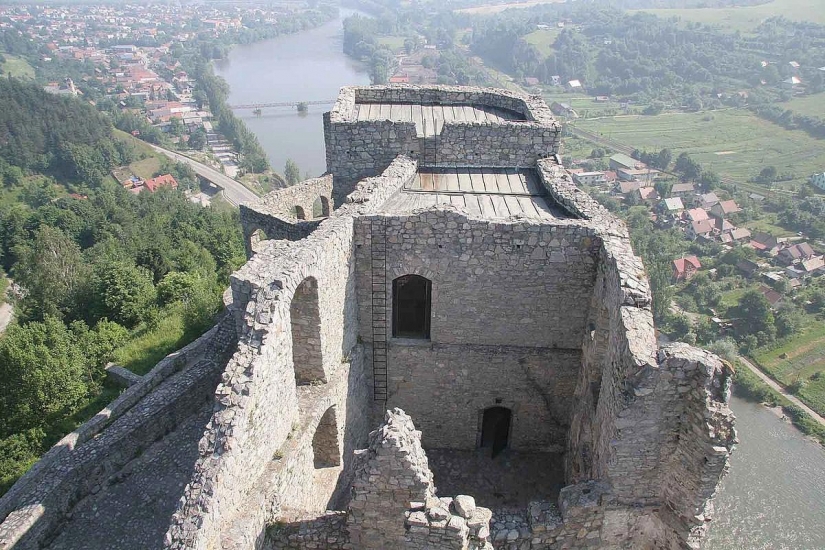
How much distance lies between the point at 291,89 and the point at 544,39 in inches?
2905

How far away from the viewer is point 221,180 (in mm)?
91750

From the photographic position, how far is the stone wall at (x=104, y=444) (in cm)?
1103

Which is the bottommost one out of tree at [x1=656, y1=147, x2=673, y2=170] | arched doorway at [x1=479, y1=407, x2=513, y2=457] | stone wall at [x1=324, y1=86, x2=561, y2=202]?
tree at [x1=656, y1=147, x2=673, y2=170]

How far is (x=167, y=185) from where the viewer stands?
248 ft

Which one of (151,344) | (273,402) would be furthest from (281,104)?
(273,402)

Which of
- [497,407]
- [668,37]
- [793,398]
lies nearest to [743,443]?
[793,398]

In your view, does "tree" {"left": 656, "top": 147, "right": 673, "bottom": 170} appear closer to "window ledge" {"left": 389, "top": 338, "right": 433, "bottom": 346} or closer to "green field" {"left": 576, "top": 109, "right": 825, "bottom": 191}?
"green field" {"left": 576, "top": 109, "right": 825, "bottom": 191}

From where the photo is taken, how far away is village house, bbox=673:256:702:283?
58844mm

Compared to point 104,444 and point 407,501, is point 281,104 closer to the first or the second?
point 104,444

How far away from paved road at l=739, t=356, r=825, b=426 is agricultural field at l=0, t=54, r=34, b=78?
172 m

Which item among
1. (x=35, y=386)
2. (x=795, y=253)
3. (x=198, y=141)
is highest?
(x=35, y=386)

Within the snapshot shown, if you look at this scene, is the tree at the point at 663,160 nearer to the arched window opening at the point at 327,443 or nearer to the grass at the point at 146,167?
the grass at the point at 146,167

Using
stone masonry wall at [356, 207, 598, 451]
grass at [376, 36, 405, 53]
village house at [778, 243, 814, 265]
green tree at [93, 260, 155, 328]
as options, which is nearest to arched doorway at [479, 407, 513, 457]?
stone masonry wall at [356, 207, 598, 451]

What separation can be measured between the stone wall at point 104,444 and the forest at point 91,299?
2.65 m
